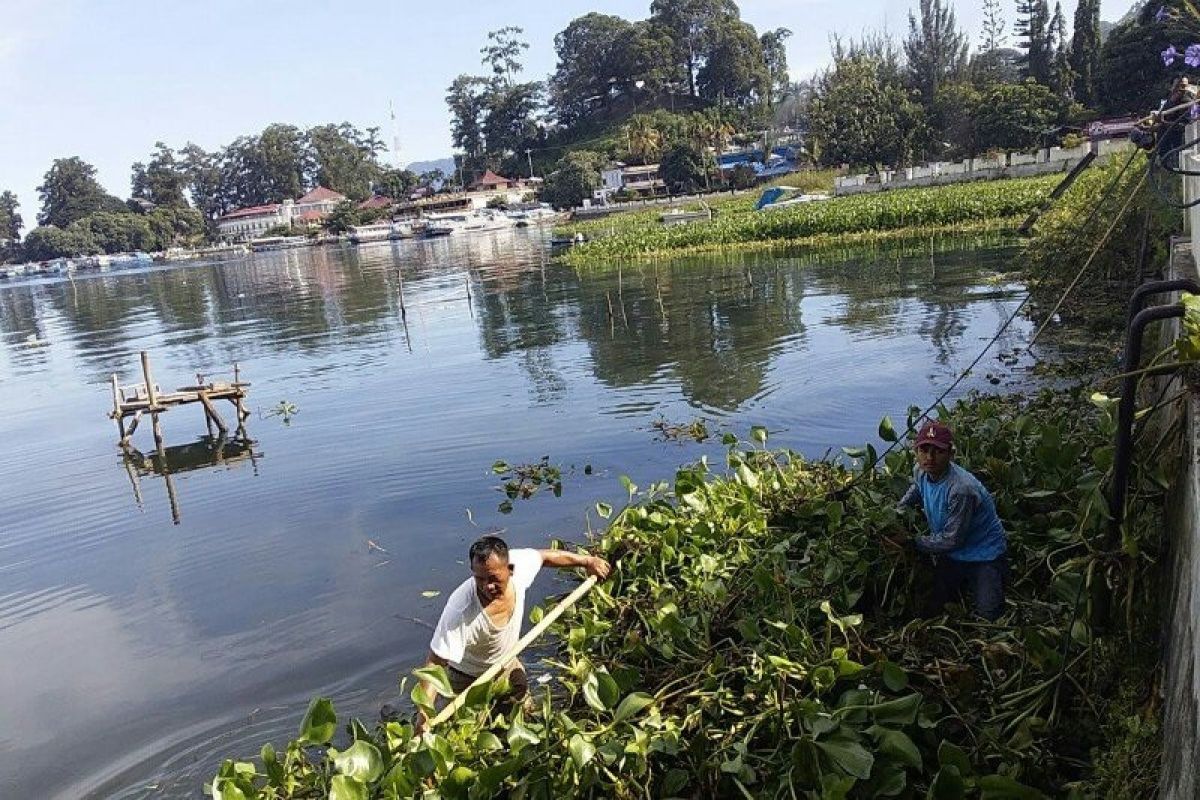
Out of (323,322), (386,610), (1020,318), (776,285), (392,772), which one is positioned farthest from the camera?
(323,322)

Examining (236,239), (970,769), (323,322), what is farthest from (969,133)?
(236,239)

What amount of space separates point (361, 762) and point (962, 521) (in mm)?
3218

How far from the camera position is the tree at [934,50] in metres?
66.2

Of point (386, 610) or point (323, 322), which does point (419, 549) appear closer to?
point (386, 610)

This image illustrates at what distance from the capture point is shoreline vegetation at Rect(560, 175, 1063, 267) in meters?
33.3

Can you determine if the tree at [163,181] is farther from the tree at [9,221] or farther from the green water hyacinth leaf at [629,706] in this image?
the green water hyacinth leaf at [629,706]

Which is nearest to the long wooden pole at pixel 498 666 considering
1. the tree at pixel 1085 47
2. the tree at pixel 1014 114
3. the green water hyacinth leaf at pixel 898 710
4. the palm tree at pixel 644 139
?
the green water hyacinth leaf at pixel 898 710

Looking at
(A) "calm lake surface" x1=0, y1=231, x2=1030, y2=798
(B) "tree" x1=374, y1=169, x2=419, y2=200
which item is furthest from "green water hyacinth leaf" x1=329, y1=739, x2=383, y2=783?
(B) "tree" x1=374, y1=169, x2=419, y2=200

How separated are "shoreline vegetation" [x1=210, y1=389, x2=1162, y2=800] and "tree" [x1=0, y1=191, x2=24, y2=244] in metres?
142

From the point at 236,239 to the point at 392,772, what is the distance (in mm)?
127114

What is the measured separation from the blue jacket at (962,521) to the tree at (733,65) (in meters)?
110

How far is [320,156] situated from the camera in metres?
134

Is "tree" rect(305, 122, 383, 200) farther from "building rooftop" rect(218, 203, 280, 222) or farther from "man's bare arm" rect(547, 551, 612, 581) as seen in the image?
"man's bare arm" rect(547, 551, 612, 581)

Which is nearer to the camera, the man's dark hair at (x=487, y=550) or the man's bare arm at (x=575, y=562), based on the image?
the man's dark hair at (x=487, y=550)
